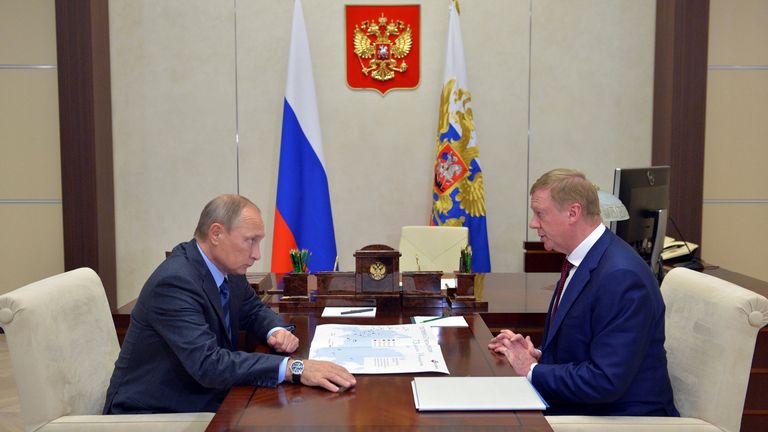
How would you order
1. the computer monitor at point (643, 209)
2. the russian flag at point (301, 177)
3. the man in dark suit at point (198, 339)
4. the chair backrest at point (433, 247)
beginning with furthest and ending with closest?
the russian flag at point (301, 177)
the chair backrest at point (433, 247)
the computer monitor at point (643, 209)
the man in dark suit at point (198, 339)

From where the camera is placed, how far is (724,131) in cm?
530

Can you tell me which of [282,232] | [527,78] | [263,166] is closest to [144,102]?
[263,166]

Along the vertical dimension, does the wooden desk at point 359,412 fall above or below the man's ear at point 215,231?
below

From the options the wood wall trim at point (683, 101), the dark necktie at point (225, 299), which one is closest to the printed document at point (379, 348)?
the dark necktie at point (225, 299)

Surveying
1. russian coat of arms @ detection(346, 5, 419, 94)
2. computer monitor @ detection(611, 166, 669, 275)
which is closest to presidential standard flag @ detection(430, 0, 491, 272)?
russian coat of arms @ detection(346, 5, 419, 94)

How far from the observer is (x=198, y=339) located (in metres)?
1.91

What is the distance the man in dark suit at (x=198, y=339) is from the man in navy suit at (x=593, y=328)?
649 millimetres

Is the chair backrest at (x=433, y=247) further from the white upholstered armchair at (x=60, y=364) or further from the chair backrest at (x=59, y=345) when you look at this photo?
the white upholstered armchair at (x=60, y=364)

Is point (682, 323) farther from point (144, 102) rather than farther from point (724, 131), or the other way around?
point (144, 102)

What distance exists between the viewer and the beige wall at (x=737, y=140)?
5.24 metres

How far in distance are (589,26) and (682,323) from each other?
3712 millimetres

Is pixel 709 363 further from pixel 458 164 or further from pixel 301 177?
pixel 301 177

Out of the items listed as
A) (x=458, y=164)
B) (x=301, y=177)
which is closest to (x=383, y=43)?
(x=458, y=164)

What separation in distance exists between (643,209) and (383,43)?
2.68m
